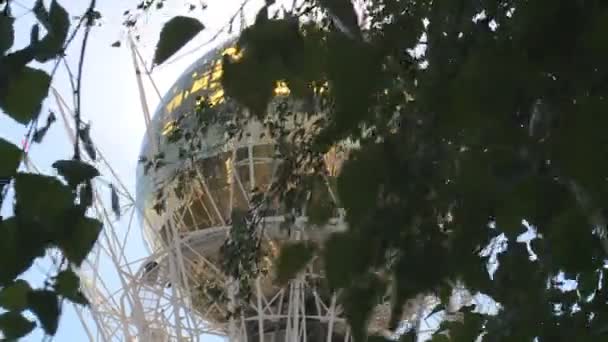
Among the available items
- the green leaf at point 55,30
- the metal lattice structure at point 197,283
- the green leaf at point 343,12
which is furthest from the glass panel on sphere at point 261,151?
the green leaf at point 343,12

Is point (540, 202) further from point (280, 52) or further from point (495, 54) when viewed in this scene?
point (280, 52)

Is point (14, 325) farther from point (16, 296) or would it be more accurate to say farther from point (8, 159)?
point (8, 159)

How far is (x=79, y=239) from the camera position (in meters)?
1.39

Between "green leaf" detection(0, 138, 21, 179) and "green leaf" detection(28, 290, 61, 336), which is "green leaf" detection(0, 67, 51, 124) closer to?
"green leaf" detection(0, 138, 21, 179)

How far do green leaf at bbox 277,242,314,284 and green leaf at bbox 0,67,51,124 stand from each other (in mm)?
373

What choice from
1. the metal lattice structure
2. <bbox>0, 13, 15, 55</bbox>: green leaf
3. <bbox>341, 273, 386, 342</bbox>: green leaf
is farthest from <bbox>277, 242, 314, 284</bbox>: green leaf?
the metal lattice structure

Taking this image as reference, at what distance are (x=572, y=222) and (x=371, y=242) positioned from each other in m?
0.34

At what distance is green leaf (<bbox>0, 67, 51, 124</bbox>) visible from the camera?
1.34 m

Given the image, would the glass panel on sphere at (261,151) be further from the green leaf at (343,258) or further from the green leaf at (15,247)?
the green leaf at (343,258)

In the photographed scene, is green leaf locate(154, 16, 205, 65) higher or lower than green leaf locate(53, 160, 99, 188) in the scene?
higher

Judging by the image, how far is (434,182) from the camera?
4.67 ft

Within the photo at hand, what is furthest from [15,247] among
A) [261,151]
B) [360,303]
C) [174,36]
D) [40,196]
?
[261,151]

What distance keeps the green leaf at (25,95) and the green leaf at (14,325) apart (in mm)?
309

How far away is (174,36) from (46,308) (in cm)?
42
